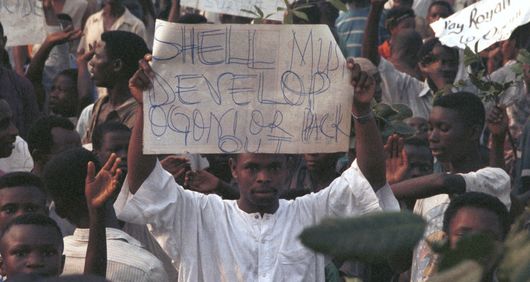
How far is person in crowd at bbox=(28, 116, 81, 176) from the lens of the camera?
695cm

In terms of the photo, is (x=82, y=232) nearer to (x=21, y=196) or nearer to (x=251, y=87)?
(x=21, y=196)

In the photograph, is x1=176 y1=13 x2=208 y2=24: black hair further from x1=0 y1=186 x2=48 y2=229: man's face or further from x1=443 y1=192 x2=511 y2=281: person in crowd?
x1=443 y1=192 x2=511 y2=281: person in crowd

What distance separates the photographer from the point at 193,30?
15.3ft

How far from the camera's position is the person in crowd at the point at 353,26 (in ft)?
33.4

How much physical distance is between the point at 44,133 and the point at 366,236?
6.21 meters

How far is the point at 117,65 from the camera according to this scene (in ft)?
22.8

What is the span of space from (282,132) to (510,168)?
3632 mm

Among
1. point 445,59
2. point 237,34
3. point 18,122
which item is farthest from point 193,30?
point 445,59

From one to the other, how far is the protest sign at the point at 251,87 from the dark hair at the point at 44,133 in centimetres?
247

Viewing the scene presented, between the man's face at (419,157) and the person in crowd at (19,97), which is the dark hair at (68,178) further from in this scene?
the person in crowd at (19,97)

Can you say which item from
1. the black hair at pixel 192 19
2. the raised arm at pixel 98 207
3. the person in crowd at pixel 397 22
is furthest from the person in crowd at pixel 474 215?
the person in crowd at pixel 397 22

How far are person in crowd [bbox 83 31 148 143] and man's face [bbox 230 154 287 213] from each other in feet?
7.35

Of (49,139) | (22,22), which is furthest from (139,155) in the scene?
(22,22)

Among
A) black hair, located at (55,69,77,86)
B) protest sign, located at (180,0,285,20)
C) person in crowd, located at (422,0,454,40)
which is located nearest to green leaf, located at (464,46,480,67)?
protest sign, located at (180,0,285,20)
